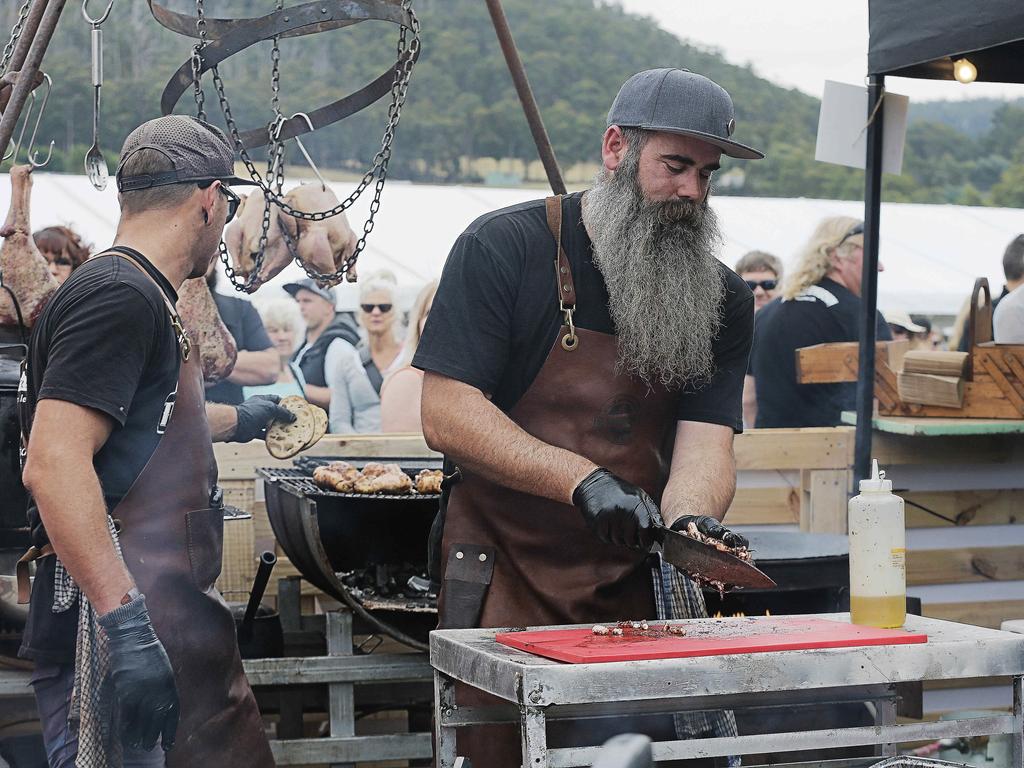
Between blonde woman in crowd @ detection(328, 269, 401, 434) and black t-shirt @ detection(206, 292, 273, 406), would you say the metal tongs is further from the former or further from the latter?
blonde woman in crowd @ detection(328, 269, 401, 434)

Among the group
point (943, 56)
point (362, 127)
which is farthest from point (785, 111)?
point (943, 56)

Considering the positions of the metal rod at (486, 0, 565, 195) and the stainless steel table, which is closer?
the stainless steel table

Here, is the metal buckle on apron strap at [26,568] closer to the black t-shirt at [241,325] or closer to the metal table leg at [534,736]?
the metal table leg at [534,736]

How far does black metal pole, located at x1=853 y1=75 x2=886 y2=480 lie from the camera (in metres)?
4.61

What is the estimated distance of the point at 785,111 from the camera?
3775 centimetres

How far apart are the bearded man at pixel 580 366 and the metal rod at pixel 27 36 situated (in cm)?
153

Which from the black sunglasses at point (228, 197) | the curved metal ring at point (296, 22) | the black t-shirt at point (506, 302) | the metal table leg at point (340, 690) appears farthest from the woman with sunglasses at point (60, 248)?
the black t-shirt at point (506, 302)

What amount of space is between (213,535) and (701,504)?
1110mm

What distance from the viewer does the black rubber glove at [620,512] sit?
244 centimetres

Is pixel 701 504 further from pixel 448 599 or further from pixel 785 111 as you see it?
pixel 785 111

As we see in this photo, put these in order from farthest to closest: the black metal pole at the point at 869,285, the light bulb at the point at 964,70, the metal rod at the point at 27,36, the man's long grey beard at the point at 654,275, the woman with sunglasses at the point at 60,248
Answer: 1. the woman with sunglasses at the point at 60,248
2. the black metal pole at the point at 869,285
3. the light bulb at the point at 964,70
4. the metal rod at the point at 27,36
5. the man's long grey beard at the point at 654,275

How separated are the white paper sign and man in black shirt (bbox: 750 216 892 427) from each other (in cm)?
159

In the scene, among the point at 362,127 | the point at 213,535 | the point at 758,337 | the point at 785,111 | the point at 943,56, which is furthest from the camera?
the point at 785,111

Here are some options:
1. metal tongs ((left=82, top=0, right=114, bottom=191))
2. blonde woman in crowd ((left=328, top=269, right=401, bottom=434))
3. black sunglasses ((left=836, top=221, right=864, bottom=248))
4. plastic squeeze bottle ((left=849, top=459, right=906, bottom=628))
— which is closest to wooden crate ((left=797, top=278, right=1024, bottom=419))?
black sunglasses ((left=836, top=221, right=864, bottom=248))
